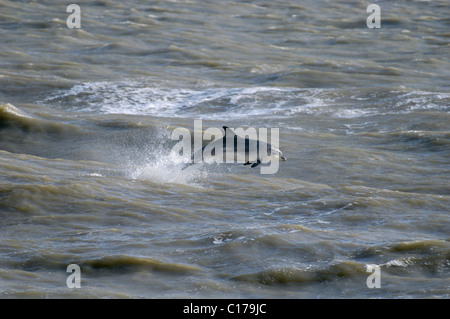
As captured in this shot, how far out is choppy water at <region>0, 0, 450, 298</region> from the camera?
27.2ft

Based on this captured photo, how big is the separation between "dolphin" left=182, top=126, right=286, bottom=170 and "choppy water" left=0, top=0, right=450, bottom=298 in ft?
1.38

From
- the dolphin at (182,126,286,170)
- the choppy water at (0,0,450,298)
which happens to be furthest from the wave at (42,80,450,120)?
the dolphin at (182,126,286,170)

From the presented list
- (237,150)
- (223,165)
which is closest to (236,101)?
(223,165)

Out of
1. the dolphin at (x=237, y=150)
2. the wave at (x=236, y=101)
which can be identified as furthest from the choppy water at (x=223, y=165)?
the dolphin at (x=237, y=150)

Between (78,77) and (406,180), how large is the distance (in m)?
9.47

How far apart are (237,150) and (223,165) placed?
143 cm

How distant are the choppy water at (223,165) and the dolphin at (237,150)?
42 centimetres

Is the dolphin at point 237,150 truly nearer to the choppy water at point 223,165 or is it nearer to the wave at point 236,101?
the choppy water at point 223,165

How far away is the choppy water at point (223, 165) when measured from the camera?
8305 mm

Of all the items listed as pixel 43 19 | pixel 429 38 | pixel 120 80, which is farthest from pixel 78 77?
pixel 429 38

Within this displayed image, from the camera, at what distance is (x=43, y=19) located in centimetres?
2556

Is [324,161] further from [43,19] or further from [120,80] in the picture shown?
[43,19]

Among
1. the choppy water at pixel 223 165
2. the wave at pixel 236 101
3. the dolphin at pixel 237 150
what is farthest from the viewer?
the wave at pixel 236 101

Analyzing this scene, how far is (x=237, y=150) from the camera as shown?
1143 centimetres
